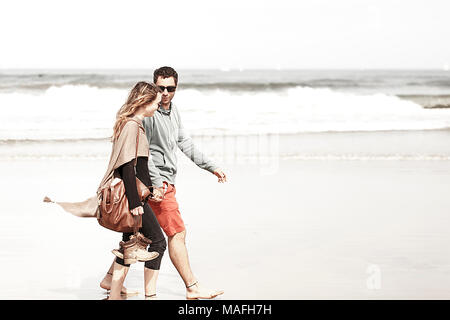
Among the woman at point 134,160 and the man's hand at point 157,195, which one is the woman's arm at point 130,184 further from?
the man's hand at point 157,195

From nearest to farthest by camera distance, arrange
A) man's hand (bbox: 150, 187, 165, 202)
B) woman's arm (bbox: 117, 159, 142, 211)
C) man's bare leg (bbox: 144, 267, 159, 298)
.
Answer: woman's arm (bbox: 117, 159, 142, 211) → man's hand (bbox: 150, 187, 165, 202) → man's bare leg (bbox: 144, 267, 159, 298)

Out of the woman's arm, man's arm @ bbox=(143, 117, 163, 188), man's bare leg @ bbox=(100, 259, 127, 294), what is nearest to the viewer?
the woman's arm

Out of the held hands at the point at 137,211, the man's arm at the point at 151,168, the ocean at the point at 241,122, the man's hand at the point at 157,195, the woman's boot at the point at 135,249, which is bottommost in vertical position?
the woman's boot at the point at 135,249

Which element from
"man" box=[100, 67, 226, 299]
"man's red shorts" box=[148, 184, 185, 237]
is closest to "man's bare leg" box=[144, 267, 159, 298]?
"man" box=[100, 67, 226, 299]

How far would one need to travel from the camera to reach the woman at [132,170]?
3939mm

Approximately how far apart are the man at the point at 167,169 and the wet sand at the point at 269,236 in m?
0.22

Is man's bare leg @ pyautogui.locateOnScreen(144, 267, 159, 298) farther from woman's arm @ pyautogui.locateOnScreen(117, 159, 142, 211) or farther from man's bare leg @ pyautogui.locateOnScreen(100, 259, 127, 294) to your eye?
woman's arm @ pyautogui.locateOnScreen(117, 159, 142, 211)

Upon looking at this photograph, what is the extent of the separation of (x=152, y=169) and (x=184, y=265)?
2.12 feet

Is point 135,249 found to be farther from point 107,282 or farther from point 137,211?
point 107,282

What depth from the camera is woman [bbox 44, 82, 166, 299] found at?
12.9ft

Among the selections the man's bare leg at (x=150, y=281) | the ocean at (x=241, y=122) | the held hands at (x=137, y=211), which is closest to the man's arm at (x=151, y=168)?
the held hands at (x=137, y=211)

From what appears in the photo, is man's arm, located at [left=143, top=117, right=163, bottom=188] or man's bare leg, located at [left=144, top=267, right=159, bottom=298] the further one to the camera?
man's bare leg, located at [left=144, top=267, right=159, bottom=298]

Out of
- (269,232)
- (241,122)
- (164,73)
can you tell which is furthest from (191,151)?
(241,122)
